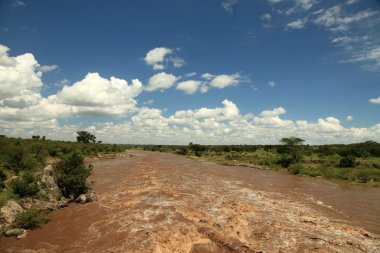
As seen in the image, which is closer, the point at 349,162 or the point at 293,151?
the point at 349,162

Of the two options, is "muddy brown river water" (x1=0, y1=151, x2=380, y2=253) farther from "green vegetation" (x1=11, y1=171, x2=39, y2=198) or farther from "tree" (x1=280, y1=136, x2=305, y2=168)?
"tree" (x1=280, y1=136, x2=305, y2=168)

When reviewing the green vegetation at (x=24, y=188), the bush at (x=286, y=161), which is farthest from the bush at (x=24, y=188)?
the bush at (x=286, y=161)

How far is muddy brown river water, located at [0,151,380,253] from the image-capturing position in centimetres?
1269

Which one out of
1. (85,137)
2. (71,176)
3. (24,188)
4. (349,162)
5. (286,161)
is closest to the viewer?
(24,188)

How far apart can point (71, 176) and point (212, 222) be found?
10.1 m

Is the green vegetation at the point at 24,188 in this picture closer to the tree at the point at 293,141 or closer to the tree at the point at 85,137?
the tree at the point at 293,141

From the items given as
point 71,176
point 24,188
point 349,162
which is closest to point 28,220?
point 24,188

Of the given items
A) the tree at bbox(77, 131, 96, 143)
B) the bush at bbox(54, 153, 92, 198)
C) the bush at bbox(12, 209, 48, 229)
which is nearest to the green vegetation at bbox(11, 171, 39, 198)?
the bush at bbox(54, 153, 92, 198)

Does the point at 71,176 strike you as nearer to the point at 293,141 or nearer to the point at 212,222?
the point at 212,222

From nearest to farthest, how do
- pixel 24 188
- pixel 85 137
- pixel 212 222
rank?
pixel 212 222 → pixel 24 188 → pixel 85 137

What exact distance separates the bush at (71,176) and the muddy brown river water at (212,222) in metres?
1.61

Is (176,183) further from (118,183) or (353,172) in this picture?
(353,172)

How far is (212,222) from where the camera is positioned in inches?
609

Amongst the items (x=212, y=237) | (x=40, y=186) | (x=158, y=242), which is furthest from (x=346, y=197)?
(x=40, y=186)
